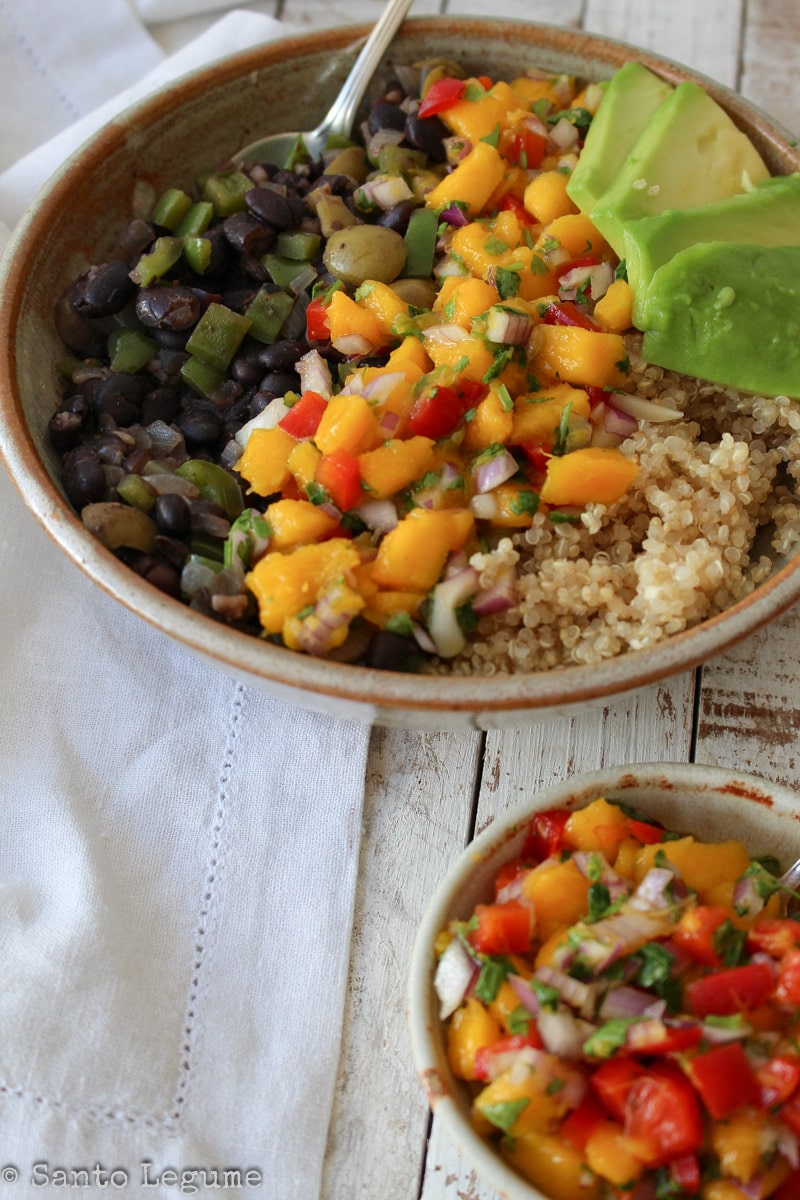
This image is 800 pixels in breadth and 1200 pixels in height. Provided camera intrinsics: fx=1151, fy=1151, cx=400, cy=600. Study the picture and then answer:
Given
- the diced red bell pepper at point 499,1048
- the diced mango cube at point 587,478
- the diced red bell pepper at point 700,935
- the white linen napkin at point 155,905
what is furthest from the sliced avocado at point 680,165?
the diced red bell pepper at point 499,1048

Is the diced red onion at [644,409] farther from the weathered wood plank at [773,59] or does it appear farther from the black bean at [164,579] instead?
the weathered wood plank at [773,59]

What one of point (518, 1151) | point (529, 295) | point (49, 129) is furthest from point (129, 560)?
point (49, 129)

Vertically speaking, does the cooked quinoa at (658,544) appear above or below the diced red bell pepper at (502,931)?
above

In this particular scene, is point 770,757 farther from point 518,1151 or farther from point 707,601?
point 518,1151

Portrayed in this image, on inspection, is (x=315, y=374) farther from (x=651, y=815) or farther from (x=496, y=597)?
(x=651, y=815)

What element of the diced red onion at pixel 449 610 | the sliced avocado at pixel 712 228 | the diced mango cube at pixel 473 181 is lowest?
the diced red onion at pixel 449 610

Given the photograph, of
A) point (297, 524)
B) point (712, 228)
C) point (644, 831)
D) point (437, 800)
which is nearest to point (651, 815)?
point (644, 831)
